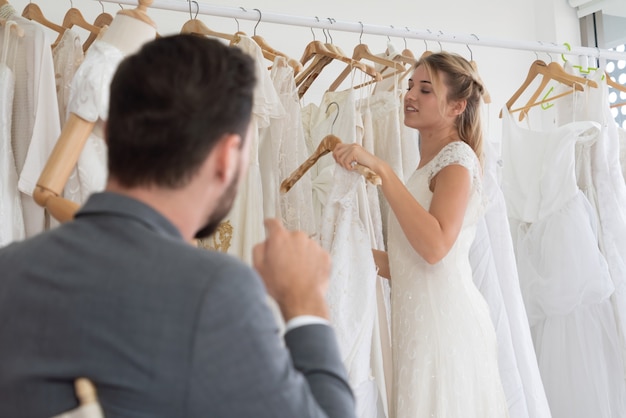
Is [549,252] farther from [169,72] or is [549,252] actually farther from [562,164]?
[169,72]

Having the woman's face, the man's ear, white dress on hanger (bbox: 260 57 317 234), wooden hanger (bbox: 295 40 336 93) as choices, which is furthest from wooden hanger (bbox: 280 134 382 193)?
the man's ear

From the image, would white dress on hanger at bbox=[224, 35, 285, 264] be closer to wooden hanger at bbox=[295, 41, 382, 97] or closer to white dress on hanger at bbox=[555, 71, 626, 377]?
wooden hanger at bbox=[295, 41, 382, 97]

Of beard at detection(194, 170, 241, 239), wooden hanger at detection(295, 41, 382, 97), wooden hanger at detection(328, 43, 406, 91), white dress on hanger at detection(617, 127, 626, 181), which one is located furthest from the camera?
white dress on hanger at detection(617, 127, 626, 181)

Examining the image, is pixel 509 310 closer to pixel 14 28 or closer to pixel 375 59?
pixel 375 59

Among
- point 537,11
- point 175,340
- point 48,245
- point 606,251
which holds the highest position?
point 537,11

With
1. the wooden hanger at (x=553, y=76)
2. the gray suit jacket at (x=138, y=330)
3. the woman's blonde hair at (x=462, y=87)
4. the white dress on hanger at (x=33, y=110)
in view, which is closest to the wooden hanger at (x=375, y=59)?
the woman's blonde hair at (x=462, y=87)

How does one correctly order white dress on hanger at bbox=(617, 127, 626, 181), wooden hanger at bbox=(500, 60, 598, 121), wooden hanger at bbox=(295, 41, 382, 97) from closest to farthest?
wooden hanger at bbox=(295, 41, 382, 97)
wooden hanger at bbox=(500, 60, 598, 121)
white dress on hanger at bbox=(617, 127, 626, 181)

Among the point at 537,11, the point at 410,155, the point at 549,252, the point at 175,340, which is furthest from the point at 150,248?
the point at 537,11

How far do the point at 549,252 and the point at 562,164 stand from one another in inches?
12.1

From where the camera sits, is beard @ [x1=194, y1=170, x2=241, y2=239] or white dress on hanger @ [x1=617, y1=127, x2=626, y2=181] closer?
beard @ [x1=194, y1=170, x2=241, y2=239]

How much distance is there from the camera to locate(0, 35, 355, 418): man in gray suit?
2.60 ft

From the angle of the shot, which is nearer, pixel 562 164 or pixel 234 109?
pixel 234 109

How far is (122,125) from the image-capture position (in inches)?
34.0

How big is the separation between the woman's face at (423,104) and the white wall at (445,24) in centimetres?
118
